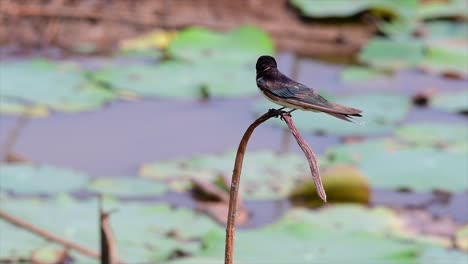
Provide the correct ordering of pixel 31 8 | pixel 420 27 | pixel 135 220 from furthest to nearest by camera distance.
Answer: pixel 420 27, pixel 31 8, pixel 135 220

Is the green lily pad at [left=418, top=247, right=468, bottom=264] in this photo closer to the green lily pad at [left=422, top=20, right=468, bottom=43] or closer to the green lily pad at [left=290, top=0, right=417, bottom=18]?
the green lily pad at [left=422, top=20, right=468, bottom=43]

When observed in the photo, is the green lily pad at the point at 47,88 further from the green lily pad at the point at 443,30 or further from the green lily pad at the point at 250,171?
the green lily pad at the point at 443,30

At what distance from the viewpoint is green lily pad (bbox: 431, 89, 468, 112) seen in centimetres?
471

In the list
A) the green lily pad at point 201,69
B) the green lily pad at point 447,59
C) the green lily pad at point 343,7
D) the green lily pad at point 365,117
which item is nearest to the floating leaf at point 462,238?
the green lily pad at point 365,117

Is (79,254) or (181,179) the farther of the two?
(181,179)

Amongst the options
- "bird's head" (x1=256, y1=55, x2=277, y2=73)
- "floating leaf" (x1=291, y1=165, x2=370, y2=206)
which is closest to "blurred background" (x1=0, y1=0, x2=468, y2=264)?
"floating leaf" (x1=291, y1=165, x2=370, y2=206)

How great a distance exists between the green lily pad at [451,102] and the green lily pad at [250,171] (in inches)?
41.9

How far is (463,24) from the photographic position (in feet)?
21.2

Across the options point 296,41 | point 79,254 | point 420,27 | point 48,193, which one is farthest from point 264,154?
point 420,27

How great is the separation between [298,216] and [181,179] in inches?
22.8

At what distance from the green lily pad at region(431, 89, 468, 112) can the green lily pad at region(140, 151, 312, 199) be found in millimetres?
1064

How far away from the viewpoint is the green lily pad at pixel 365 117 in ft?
14.2

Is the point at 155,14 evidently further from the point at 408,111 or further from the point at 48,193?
the point at 48,193

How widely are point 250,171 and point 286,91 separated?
247 cm
